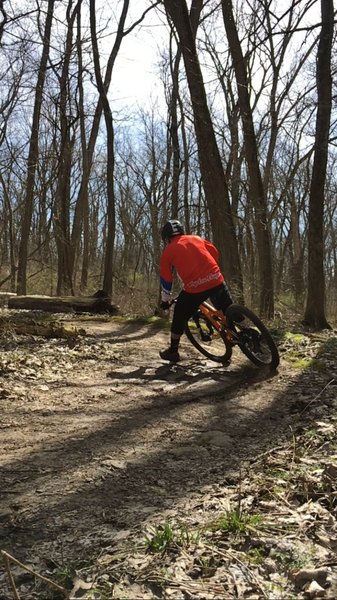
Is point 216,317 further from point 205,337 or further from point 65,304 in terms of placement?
point 65,304

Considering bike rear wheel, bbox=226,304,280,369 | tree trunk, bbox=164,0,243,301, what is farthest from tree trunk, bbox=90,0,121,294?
bike rear wheel, bbox=226,304,280,369

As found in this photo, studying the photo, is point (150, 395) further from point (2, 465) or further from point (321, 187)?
point (321, 187)

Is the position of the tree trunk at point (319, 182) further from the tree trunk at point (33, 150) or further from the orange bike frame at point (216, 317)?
the tree trunk at point (33, 150)

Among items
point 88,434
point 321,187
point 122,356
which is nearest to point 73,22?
point 321,187

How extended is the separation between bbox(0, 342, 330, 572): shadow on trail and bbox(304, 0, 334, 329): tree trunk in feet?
21.5

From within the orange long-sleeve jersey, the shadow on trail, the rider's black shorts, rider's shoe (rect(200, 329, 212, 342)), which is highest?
the orange long-sleeve jersey

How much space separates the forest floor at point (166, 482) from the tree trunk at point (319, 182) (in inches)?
211

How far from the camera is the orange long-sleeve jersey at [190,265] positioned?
241 inches

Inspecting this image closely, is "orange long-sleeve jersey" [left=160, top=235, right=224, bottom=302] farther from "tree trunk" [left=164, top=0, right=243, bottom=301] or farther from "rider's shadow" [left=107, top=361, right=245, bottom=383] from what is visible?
"tree trunk" [left=164, top=0, right=243, bottom=301]

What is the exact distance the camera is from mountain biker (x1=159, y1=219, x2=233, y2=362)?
20.1 feet

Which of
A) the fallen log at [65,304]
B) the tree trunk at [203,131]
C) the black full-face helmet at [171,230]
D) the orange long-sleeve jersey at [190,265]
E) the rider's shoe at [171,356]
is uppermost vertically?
the tree trunk at [203,131]

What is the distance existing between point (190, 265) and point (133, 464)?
10.4 feet

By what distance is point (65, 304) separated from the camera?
10.7m

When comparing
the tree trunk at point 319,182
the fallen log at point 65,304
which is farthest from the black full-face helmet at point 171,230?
the tree trunk at point 319,182
